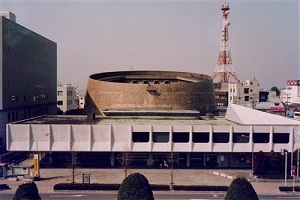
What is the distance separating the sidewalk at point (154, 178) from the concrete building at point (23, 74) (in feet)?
46.2

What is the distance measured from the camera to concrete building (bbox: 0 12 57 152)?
59.3m

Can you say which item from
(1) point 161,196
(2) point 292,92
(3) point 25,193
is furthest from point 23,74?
(2) point 292,92

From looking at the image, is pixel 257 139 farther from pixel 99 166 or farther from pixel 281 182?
pixel 99 166

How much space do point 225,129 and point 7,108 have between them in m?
33.4

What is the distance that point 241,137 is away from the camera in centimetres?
5372

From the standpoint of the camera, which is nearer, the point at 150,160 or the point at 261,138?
the point at 261,138

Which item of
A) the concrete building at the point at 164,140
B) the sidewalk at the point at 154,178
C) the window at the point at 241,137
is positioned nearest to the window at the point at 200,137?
the concrete building at the point at 164,140

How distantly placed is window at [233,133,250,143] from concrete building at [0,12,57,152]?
3406 centimetres

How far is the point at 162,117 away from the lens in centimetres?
6412

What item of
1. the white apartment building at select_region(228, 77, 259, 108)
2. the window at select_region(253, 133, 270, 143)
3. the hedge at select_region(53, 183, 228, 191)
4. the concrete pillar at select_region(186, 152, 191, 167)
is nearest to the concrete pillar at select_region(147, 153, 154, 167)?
the concrete pillar at select_region(186, 152, 191, 167)

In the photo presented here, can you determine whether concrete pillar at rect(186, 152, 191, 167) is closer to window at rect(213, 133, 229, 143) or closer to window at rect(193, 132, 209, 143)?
window at rect(193, 132, 209, 143)

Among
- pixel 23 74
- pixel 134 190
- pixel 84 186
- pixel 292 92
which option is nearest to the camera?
pixel 134 190

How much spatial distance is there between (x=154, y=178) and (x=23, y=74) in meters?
34.6

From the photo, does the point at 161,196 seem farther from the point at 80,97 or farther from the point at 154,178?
the point at 80,97
